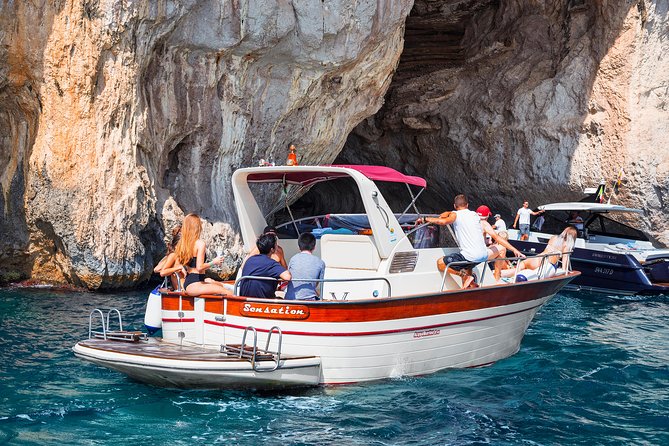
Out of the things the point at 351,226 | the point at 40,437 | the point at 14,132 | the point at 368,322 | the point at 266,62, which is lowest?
the point at 40,437

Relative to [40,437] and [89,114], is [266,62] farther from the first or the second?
[40,437]

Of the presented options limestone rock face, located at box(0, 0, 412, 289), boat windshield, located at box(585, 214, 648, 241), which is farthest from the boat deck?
boat windshield, located at box(585, 214, 648, 241)

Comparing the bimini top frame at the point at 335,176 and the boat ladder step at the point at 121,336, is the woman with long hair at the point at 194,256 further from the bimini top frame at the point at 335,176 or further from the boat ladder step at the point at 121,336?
the bimini top frame at the point at 335,176

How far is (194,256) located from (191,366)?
1.66m

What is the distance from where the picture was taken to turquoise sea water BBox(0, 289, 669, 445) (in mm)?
7391

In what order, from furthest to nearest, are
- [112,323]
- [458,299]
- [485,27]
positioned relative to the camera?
[485,27], [112,323], [458,299]

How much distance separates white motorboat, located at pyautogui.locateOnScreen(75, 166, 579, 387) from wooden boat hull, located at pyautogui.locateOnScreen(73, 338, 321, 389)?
0.04 feet

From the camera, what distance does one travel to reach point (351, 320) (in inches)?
341

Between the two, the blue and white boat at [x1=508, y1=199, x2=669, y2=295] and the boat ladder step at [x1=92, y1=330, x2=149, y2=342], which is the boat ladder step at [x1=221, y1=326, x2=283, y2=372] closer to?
the boat ladder step at [x1=92, y1=330, x2=149, y2=342]

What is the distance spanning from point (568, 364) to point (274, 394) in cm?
412

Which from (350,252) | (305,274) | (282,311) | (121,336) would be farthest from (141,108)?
(282,311)

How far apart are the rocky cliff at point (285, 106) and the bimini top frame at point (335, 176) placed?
14.7 feet

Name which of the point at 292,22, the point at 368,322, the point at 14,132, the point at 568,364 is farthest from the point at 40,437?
the point at 292,22

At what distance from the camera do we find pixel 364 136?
24.8m
